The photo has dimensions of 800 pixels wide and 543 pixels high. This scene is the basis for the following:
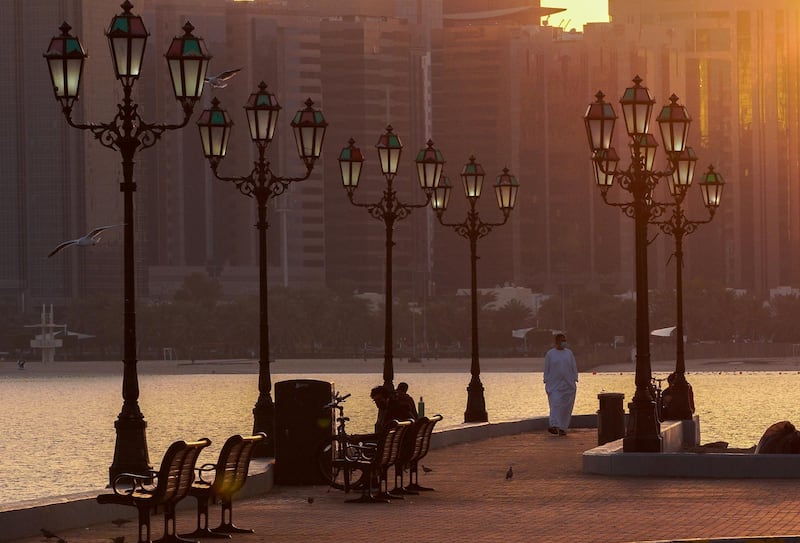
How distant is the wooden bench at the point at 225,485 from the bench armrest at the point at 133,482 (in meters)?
0.47

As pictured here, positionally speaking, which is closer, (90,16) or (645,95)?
(645,95)

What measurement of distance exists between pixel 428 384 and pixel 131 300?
124 meters

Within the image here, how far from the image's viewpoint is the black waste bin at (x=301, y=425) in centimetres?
2334

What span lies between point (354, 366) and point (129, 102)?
159559 millimetres

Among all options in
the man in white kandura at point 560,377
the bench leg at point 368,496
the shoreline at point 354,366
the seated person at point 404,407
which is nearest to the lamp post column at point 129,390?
the bench leg at point 368,496

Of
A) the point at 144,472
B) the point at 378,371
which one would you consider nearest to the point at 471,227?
the point at 144,472

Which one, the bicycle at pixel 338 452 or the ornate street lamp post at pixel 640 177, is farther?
the ornate street lamp post at pixel 640 177

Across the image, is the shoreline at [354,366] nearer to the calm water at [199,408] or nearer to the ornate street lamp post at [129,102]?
the calm water at [199,408]

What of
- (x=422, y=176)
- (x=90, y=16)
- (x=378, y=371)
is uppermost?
(x=90, y=16)

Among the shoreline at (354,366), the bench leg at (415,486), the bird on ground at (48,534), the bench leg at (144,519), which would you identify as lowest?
the shoreline at (354,366)

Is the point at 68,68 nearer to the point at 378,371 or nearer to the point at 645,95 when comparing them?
the point at 645,95

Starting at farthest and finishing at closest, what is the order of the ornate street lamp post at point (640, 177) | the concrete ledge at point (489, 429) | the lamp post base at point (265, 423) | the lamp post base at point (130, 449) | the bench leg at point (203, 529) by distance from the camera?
1. the concrete ledge at point (489, 429)
2. the ornate street lamp post at point (640, 177)
3. the lamp post base at point (265, 423)
4. the lamp post base at point (130, 449)
5. the bench leg at point (203, 529)

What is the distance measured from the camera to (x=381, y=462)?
2117 cm

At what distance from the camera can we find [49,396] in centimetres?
13450
